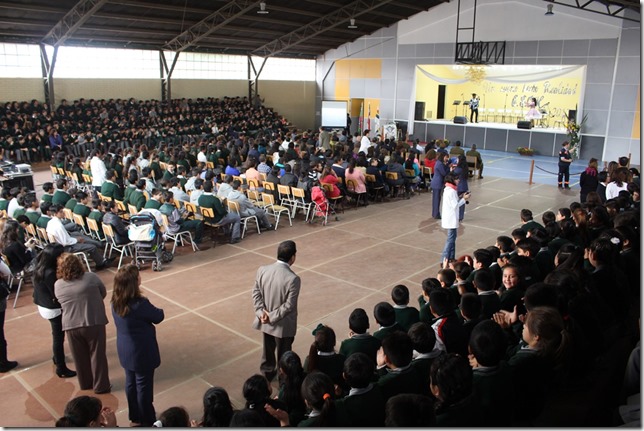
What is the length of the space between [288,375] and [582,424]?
2.00 m

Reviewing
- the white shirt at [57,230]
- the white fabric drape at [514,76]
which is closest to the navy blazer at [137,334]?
the white shirt at [57,230]

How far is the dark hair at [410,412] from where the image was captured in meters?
2.22

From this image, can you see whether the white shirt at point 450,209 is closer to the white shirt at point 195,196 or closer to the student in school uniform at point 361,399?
the white shirt at point 195,196

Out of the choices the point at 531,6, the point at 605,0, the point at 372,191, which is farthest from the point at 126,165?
the point at 531,6

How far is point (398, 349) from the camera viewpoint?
3010 mm

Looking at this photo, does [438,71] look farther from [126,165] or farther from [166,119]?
[126,165]

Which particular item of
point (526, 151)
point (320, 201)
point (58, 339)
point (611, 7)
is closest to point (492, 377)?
point (58, 339)

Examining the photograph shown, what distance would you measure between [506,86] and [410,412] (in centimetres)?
2423

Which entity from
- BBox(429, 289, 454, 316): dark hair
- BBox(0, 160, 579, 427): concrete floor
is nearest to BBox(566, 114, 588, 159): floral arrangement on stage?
BBox(0, 160, 579, 427): concrete floor

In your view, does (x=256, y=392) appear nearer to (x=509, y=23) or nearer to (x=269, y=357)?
(x=269, y=357)

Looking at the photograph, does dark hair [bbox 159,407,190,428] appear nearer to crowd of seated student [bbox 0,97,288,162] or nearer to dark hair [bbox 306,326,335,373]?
dark hair [bbox 306,326,335,373]

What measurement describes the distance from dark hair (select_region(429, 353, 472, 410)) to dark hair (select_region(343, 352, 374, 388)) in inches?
14.2

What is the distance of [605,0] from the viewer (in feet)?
51.8

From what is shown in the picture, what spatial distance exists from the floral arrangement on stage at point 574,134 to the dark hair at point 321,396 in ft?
63.0
